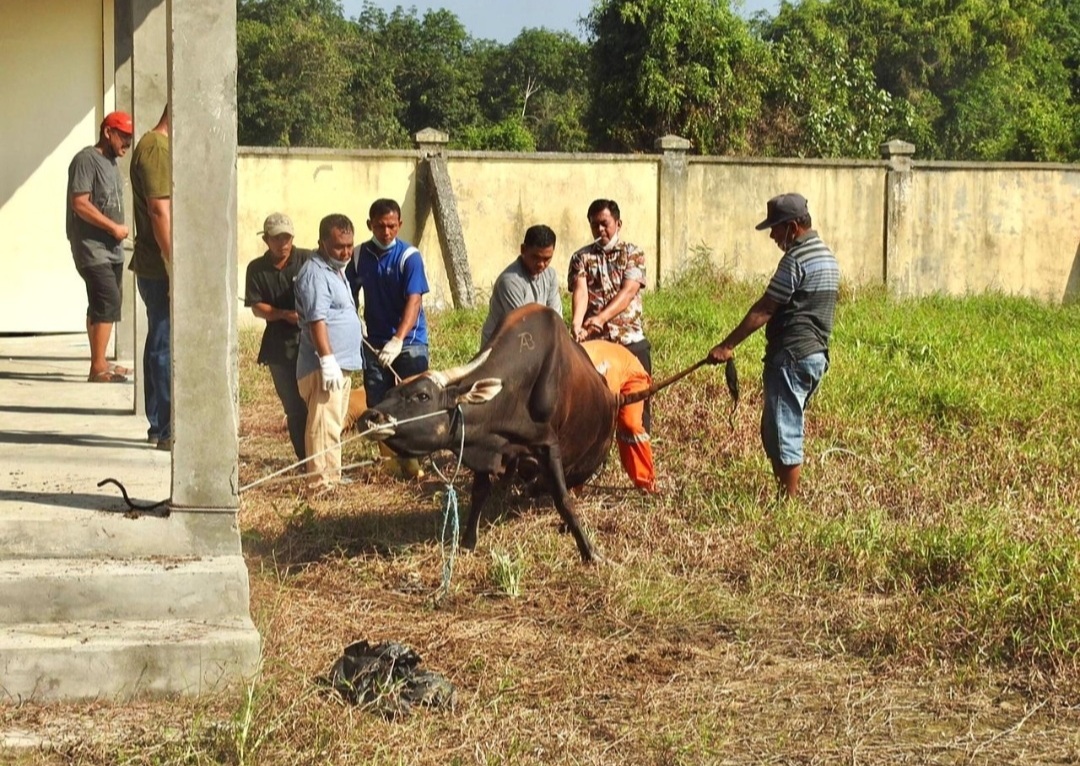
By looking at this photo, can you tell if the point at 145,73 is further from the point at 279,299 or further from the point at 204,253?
the point at 204,253

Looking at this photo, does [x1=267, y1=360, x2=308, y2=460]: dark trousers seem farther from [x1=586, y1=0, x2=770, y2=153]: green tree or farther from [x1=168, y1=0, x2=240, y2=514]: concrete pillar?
[x1=586, y1=0, x2=770, y2=153]: green tree

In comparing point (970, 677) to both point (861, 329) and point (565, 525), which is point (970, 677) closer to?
point (565, 525)

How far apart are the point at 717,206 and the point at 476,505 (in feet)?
38.4

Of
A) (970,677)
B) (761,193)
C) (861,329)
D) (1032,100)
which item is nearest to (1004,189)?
(761,193)

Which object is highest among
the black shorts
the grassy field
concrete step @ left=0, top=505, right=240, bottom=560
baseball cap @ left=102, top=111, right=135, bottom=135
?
baseball cap @ left=102, top=111, right=135, bottom=135

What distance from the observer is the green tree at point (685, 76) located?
22.1m

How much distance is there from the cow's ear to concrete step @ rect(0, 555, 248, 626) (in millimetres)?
1369

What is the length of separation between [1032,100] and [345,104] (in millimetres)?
15585

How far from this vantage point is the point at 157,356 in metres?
7.54

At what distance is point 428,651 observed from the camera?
18.5 ft

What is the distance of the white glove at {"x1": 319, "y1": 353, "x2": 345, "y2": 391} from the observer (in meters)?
7.78

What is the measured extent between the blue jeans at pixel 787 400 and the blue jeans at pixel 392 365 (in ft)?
6.58

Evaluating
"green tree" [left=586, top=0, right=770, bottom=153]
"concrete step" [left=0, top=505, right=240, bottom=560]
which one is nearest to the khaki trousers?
"concrete step" [left=0, top=505, right=240, bottom=560]

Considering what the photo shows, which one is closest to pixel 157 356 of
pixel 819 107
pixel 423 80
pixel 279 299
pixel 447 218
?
pixel 279 299
